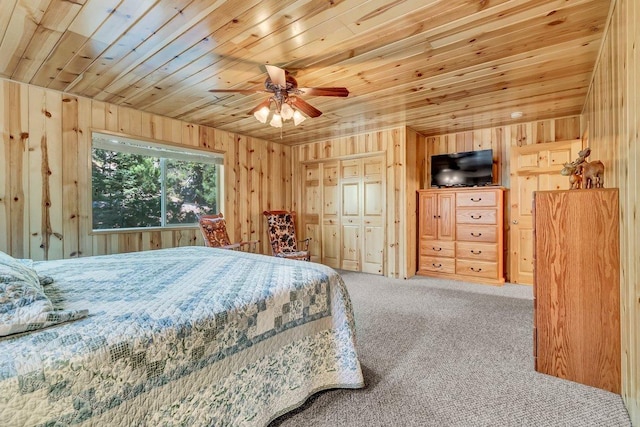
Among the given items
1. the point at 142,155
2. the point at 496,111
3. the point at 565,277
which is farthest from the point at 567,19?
the point at 142,155

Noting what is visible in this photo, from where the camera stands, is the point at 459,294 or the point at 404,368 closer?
the point at 404,368

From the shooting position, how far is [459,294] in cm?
367

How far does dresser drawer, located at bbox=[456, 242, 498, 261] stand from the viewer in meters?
4.13

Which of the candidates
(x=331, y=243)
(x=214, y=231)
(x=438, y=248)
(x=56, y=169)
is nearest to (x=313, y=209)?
(x=331, y=243)

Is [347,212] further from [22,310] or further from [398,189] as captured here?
[22,310]

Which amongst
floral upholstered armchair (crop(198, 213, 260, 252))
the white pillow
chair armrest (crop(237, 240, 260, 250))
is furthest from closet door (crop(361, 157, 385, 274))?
the white pillow

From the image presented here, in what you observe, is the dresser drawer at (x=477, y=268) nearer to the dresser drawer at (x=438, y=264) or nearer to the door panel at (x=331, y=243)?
the dresser drawer at (x=438, y=264)

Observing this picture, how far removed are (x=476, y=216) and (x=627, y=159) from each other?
278cm

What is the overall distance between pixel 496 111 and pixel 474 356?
303 cm

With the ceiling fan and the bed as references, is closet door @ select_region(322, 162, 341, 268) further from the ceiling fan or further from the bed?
the bed

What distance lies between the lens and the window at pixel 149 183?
346 cm

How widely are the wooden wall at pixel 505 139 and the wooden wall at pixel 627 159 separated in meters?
2.35

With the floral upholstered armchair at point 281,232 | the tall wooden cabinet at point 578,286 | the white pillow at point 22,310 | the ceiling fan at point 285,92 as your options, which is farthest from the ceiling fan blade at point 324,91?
the floral upholstered armchair at point 281,232

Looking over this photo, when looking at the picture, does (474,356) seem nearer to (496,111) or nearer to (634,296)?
(634,296)
